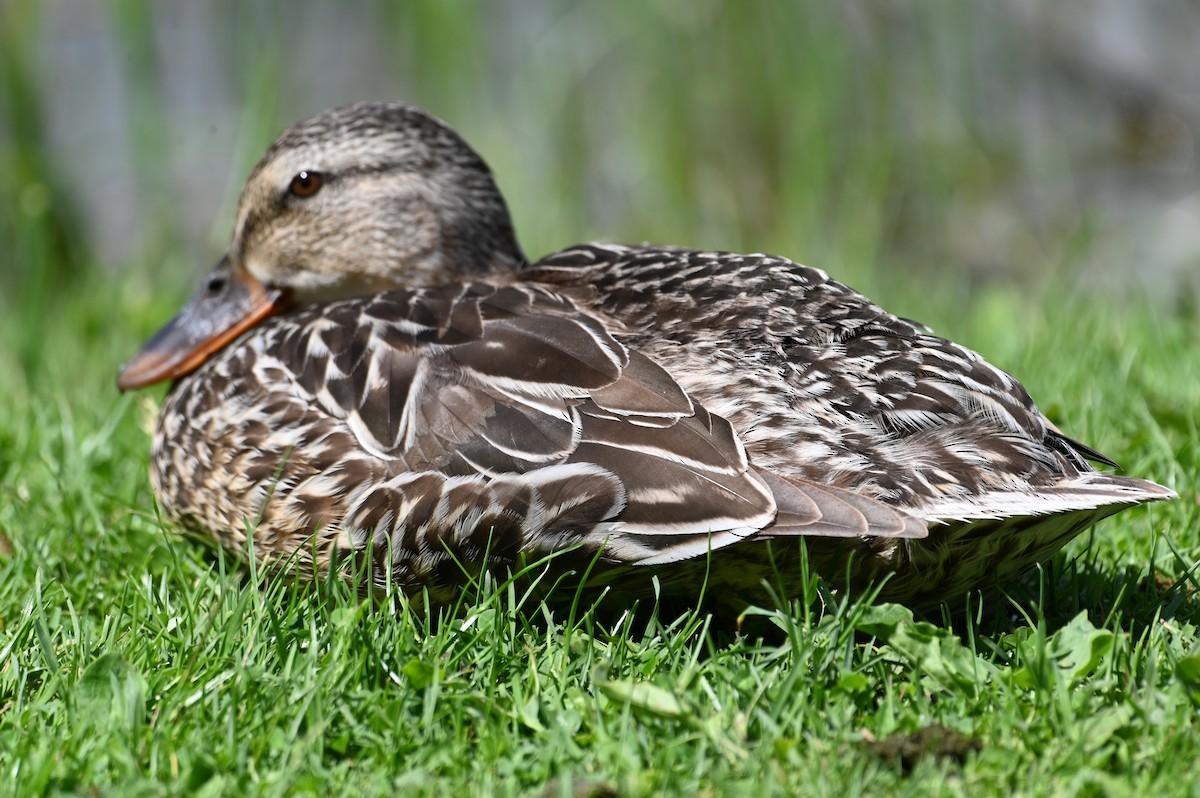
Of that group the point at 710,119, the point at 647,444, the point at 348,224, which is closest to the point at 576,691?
the point at 647,444

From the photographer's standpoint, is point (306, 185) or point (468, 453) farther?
point (306, 185)

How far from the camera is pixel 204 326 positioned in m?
4.99

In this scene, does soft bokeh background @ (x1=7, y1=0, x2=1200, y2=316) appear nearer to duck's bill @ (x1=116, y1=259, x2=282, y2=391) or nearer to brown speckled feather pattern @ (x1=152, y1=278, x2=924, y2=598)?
duck's bill @ (x1=116, y1=259, x2=282, y2=391)

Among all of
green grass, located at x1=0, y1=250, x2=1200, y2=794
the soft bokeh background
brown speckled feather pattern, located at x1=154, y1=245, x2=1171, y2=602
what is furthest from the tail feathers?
the soft bokeh background

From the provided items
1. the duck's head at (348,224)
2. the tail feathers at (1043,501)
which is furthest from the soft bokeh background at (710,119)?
the tail feathers at (1043,501)

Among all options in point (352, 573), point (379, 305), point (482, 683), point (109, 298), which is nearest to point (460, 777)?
point (482, 683)

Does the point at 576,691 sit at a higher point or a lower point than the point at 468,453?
lower

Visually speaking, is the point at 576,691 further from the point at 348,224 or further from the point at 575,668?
the point at 348,224

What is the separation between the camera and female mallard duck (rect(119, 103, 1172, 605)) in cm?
319

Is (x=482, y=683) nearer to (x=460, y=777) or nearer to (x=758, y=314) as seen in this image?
(x=460, y=777)

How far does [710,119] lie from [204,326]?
4932mm

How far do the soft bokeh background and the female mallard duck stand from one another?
12.4ft

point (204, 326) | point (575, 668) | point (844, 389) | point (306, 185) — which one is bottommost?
point (575, 668)

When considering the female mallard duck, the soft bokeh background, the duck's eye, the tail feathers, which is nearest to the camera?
the tail feathers
